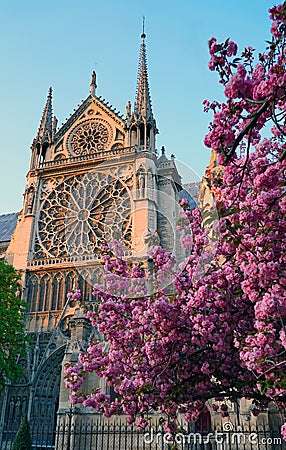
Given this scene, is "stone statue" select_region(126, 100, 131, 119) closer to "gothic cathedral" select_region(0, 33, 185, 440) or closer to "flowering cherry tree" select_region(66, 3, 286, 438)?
"gothic cathedral" select_region(0, 33, 185, 440)

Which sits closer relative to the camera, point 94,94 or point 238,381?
point 238,381

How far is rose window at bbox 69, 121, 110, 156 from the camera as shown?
2725cm

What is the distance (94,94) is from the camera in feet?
97.1

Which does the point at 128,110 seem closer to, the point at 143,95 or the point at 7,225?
the point at 143,95

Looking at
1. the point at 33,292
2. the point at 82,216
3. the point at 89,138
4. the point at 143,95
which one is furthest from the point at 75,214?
the point at 143,95

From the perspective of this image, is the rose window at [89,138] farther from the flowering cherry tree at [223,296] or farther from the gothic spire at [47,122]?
the flowering cherry tree at [223,296]

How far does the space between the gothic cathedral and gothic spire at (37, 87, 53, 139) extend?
0.30 ft

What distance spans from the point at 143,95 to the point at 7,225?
15995 mm

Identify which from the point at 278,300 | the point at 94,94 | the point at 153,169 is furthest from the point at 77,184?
the point at 278,300

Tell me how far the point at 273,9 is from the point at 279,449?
474 inches

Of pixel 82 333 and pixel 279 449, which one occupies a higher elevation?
pixel 82 333

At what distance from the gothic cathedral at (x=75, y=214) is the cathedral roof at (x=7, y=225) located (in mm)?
5918

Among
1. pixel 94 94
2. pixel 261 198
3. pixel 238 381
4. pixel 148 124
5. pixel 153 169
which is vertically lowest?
pixel 238 381

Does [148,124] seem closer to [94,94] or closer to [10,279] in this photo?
[94,94]
